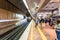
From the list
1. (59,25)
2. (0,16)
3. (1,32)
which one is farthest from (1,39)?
(59,25)

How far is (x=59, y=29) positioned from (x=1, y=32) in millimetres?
2296

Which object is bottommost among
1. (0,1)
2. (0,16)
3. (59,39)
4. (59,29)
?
(59,39)

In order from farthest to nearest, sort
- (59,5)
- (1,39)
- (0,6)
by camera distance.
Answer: (59,5) → (0,6) → (1,39)

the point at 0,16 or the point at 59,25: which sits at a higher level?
the point at 0,16

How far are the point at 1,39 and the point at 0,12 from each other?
310mm

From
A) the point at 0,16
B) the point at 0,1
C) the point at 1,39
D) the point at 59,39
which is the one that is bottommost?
the point at 59,39

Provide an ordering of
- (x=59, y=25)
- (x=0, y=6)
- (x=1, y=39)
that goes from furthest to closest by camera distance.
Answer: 1. (x=59, y=25)
2. (x=0, y=6)
3. (x=1, y=39)

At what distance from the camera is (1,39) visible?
0.88 metres

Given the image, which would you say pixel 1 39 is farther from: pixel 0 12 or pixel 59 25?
pixel 59 25

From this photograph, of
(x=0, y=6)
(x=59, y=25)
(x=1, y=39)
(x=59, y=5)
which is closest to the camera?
(x=1, y=39)

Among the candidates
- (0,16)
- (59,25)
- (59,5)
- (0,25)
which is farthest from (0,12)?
(59,5)

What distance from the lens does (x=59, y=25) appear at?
307 cm

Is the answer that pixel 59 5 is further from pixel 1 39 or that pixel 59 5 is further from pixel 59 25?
pixel 1 39

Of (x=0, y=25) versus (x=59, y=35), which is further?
(x=59, y=35)
